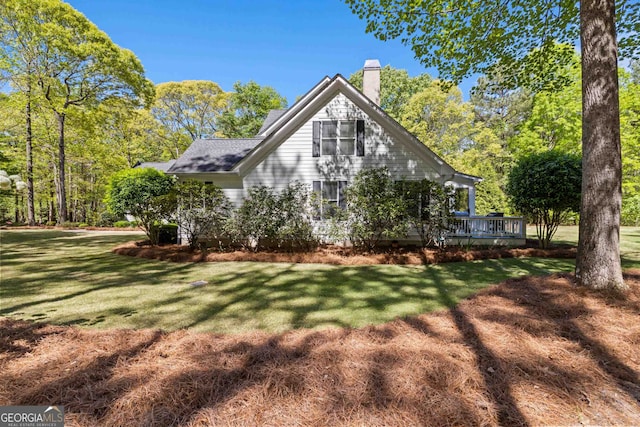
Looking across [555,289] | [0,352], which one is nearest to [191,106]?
[0,352]

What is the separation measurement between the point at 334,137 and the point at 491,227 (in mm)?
7653

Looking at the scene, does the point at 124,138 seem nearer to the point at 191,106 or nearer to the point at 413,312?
the point at 191,106

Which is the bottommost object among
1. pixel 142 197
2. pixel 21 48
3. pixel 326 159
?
pixel 142 197

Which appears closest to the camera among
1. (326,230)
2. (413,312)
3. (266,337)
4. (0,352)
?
(0,352)

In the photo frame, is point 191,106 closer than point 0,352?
No

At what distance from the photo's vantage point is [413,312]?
4371mm

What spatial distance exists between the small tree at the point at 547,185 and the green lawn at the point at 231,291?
202cm

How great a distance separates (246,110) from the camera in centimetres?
3102

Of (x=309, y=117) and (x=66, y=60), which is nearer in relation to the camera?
(x=309, y=117)

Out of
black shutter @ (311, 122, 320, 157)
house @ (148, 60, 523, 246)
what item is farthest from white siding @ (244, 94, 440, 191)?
black shutter @ (311, 122, 320, 157)

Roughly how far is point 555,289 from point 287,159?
9232 millimetres

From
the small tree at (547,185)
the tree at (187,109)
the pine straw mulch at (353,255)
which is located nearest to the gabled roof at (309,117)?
the small tree at (547,185)

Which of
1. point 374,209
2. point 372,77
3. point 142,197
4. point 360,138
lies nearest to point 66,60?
point 142,197

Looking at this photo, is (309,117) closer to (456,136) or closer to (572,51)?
(572,51)
